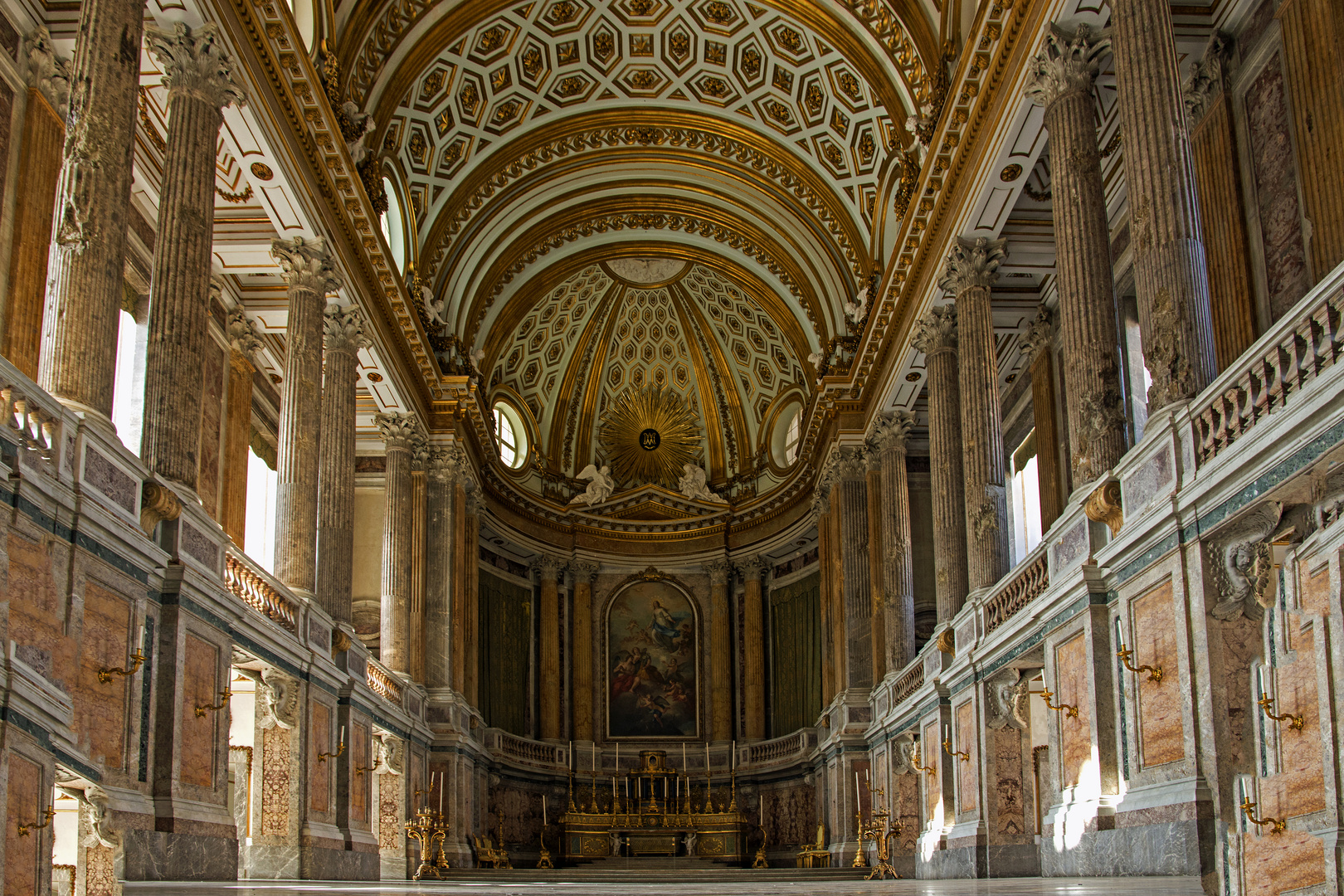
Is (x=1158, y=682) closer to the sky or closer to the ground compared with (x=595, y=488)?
closer to the ground

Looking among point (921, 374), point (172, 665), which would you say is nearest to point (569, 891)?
point (172, 665)

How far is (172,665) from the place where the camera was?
12.9 metres

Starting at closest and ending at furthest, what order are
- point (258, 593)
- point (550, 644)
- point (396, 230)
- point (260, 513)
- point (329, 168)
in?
point (258, 593) → point (329, 168) → point (260, 513) → point (396, 230) → point (550, 644)

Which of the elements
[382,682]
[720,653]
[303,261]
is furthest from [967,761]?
[720,653]

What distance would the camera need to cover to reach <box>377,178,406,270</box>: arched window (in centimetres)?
2567

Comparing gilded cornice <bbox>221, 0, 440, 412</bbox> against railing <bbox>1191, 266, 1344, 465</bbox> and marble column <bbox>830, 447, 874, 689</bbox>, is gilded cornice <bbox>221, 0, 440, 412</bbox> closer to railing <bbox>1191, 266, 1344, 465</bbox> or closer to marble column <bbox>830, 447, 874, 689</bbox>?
marble column <bbox>830, 447, 874, 689</bbox>

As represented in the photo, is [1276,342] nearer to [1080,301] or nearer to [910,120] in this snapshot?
[1080,301]

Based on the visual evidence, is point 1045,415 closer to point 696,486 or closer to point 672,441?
point 696,486

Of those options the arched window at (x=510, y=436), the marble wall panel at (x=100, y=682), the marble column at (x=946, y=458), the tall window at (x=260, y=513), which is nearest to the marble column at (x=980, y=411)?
the marble column at (x=946, y=458)

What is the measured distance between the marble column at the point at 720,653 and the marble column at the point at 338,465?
16.3 meters

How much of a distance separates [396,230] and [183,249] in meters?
11.9

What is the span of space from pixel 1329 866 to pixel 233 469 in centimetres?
1899

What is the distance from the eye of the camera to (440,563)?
90.4ft

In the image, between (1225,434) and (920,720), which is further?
(920,720)
